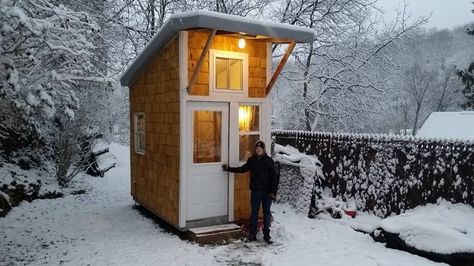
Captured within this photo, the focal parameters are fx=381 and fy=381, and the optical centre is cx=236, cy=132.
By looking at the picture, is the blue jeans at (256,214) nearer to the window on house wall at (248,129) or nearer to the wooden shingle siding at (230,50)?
the window on house wall at (248,129)

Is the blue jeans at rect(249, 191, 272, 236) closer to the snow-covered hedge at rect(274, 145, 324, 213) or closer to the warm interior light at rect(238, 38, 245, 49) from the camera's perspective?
the snow-covered hedge at rect(274, 145, 324, 213)

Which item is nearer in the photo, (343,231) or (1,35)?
(1,35)

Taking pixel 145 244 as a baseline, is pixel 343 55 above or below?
above

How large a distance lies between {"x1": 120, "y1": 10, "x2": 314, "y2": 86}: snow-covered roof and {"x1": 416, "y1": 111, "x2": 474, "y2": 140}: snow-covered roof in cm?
707

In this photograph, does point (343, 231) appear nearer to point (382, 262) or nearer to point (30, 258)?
point (382, 262)

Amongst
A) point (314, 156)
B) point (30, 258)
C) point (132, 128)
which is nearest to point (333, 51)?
point (314, 156)

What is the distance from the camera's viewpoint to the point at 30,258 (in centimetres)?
577

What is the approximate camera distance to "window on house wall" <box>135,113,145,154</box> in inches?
340

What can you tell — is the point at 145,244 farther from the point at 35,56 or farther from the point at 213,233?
the point at 35,56

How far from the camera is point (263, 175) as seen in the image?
652cm

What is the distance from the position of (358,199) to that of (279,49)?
924 centimetres

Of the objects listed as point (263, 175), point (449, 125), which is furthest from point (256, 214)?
point (449, 125)

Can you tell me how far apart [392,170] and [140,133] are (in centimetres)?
555

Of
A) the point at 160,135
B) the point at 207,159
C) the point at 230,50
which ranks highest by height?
the point at 230,50
